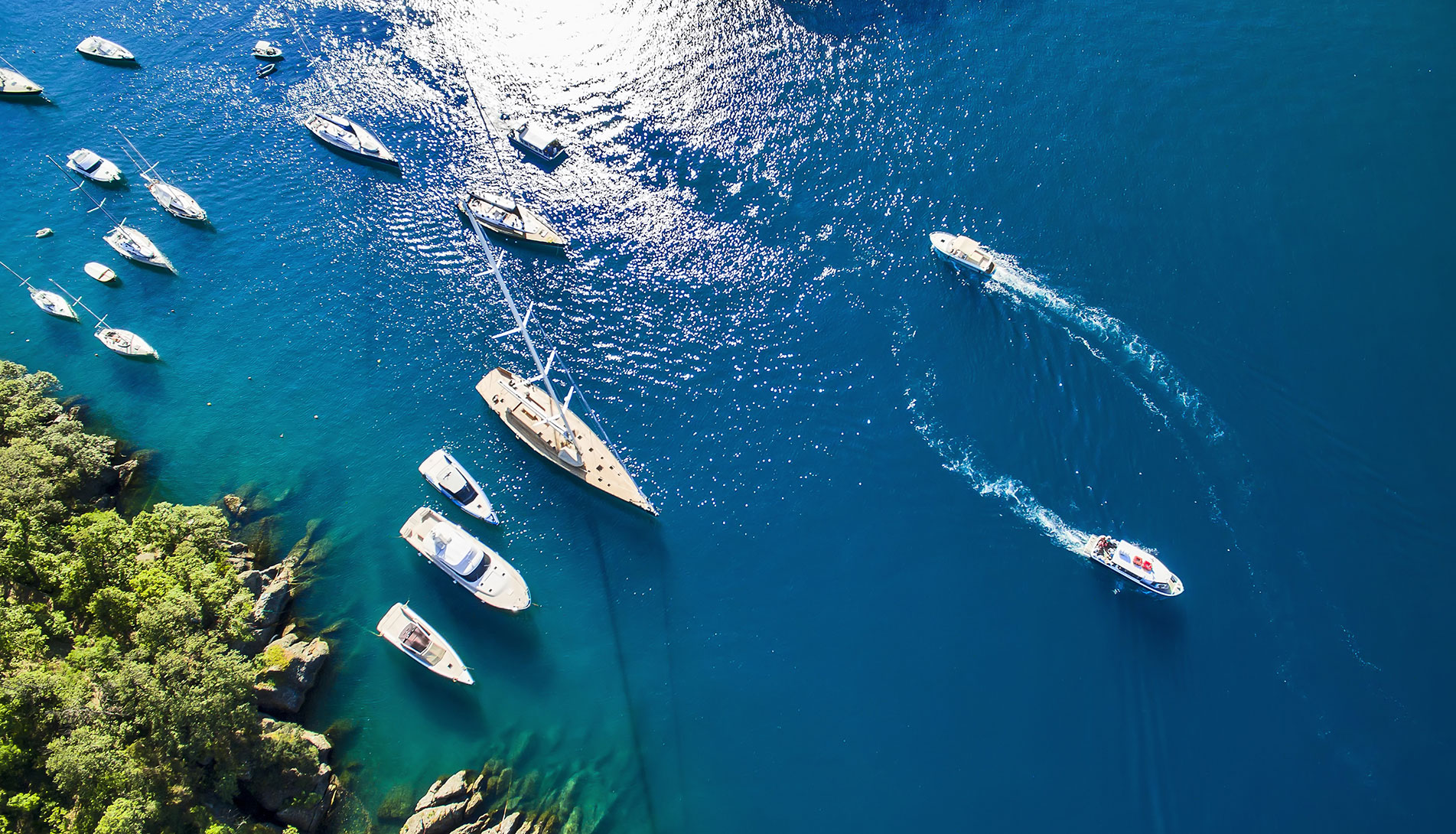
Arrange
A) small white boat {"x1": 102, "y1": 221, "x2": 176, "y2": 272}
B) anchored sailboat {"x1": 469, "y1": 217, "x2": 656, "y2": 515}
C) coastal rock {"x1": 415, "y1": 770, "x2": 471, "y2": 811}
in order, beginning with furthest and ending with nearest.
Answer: small white boat {"x1": 102, "y1": 221, "x2": 176, "y2": 272} < anchored sailboat {"x1": 469, "y1": 217, "x2": 656, "y2": 515} < coastal rock {"x1": 415, "y1": 770, "x2": 471, "y2": 811}

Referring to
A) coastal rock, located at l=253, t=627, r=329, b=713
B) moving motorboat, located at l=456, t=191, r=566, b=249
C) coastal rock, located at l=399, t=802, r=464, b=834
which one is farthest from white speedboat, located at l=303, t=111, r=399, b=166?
coastal rock, located at l=399, t=802, r=464, b=834

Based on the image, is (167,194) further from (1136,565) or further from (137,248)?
(1136,565)

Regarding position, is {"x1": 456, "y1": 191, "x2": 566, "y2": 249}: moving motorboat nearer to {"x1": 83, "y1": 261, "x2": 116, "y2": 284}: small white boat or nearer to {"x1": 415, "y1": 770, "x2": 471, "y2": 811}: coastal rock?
{"x1": 83, "y1": 261, "x2": 116, "y2": 284}: small white boat

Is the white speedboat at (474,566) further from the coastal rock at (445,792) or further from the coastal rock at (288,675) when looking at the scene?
the coastal rock at (445,792)

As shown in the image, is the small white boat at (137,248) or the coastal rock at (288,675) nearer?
the coastal rock at (288,675)

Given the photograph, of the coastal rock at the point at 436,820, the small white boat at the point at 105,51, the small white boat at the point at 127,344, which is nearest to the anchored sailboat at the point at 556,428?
the coastal rock at the point at 436,820

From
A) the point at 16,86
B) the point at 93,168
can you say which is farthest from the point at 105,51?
the point at 93,168
